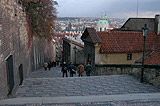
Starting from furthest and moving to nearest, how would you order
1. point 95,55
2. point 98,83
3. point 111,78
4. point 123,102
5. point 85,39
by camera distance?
point 85,39 → point 95,55 → point 111,78 → point 98,83 → point 123,102

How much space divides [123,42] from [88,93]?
12031 millimetres

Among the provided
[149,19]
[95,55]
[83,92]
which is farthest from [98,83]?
[149,19]

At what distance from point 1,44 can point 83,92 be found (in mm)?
3320

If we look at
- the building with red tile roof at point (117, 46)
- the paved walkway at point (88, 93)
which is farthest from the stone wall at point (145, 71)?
the building with red tile roof at point (117, 46)

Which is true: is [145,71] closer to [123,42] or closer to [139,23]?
[123,42]

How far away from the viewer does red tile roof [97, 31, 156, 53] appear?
1700 cm

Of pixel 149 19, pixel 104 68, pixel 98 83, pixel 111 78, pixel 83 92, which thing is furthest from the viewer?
pixel 149 19

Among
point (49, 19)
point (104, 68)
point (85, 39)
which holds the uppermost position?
point (49, 19)

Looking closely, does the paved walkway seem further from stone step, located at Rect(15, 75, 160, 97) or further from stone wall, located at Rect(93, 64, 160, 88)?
stone wall, located at Rect(93, 64, 160, 88)

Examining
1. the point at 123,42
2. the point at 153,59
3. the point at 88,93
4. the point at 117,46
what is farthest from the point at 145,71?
the point at 123,42

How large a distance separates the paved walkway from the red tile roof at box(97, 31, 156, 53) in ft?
26.2

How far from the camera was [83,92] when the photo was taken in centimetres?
682

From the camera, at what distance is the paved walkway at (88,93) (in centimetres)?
525

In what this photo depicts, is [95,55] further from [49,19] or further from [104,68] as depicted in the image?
[49,19]
